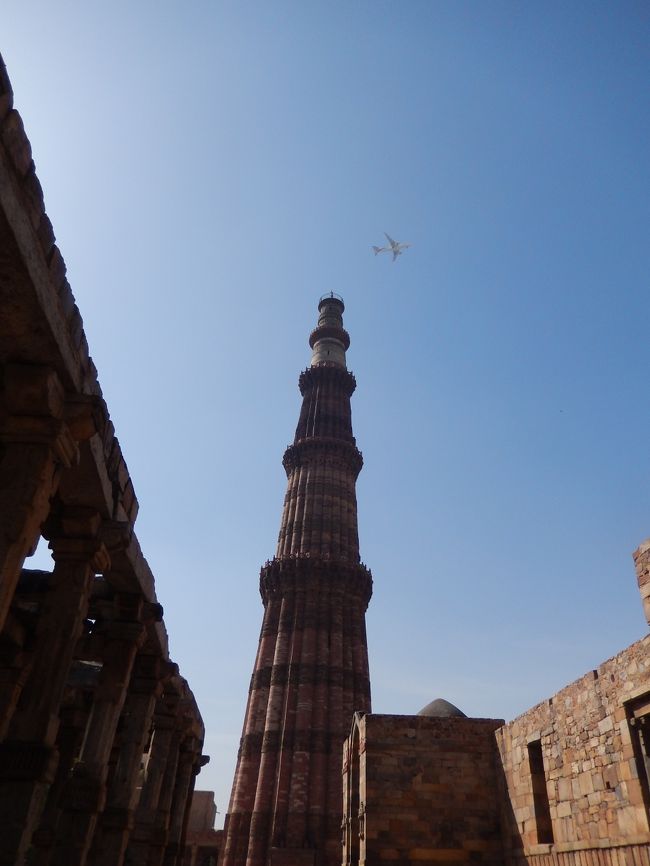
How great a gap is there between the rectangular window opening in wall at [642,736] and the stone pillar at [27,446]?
7.32 metres

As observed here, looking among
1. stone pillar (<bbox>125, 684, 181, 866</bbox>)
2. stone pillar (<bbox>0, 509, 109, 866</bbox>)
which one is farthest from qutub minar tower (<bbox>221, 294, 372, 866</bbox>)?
stone pillar (<bbox>0, 509, 109, 866</bbox>)

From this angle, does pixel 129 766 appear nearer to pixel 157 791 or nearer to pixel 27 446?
pixel 157 791

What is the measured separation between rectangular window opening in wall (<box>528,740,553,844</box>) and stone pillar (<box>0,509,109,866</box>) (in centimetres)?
858

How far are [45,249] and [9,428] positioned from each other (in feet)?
4.11

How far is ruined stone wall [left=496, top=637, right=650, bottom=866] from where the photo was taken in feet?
26.3

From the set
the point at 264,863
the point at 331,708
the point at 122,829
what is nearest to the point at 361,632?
the point at 331,708

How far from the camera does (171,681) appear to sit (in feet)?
33.3

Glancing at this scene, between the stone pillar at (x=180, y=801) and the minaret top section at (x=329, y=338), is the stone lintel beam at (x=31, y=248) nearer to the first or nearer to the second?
the stone pillar at (x=180, y=801)

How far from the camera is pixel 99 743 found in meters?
7.00

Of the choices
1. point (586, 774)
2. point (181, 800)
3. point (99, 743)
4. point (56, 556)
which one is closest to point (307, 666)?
point (181, 800)

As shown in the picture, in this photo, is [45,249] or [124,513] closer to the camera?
[45,249]

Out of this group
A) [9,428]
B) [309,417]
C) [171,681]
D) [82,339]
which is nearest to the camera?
[9,428]

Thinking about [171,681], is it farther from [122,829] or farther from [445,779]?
[445,779]

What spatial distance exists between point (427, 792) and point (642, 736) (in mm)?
6010
